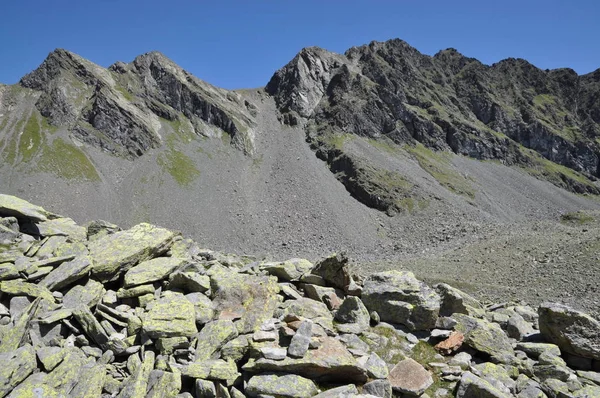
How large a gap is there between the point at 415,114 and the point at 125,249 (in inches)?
5686

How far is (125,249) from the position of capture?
658 inches

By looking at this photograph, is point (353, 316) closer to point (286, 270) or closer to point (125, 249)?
point (286, 270)

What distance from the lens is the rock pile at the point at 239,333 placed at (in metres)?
10.8

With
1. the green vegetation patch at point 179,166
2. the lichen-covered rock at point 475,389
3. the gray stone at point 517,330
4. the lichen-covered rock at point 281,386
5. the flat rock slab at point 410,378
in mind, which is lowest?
the gray stone at point 517,330

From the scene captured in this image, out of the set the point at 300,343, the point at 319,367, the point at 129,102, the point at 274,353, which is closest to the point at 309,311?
the point at 300,343

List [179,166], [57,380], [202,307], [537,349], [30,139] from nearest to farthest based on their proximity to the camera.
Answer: [57,380], [202,307], [537,349], [30,139], [179,166]

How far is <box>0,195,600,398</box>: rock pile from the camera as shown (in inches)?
426

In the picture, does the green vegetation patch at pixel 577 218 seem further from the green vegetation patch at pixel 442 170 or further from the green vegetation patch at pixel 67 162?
the green vegetation patch at pixel 67 162

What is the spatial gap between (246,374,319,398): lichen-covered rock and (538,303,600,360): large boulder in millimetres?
11235

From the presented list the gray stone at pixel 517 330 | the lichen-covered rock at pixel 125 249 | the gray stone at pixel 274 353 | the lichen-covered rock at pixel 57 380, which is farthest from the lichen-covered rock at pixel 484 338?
the lichen-covered rock at pixel 125 249

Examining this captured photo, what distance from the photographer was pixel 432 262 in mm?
58062

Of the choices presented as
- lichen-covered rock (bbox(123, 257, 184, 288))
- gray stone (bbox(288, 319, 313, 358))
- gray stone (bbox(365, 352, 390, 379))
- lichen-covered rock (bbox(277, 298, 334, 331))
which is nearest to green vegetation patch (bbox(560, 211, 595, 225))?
lichen-covered rock (bbox(277, 298, 334, 331))

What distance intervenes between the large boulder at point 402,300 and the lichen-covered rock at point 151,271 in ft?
30.3

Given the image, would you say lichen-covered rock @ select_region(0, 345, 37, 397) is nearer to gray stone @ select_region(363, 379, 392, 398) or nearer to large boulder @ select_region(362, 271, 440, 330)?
gray stone @ select_region(363, 379, 392, 398)
